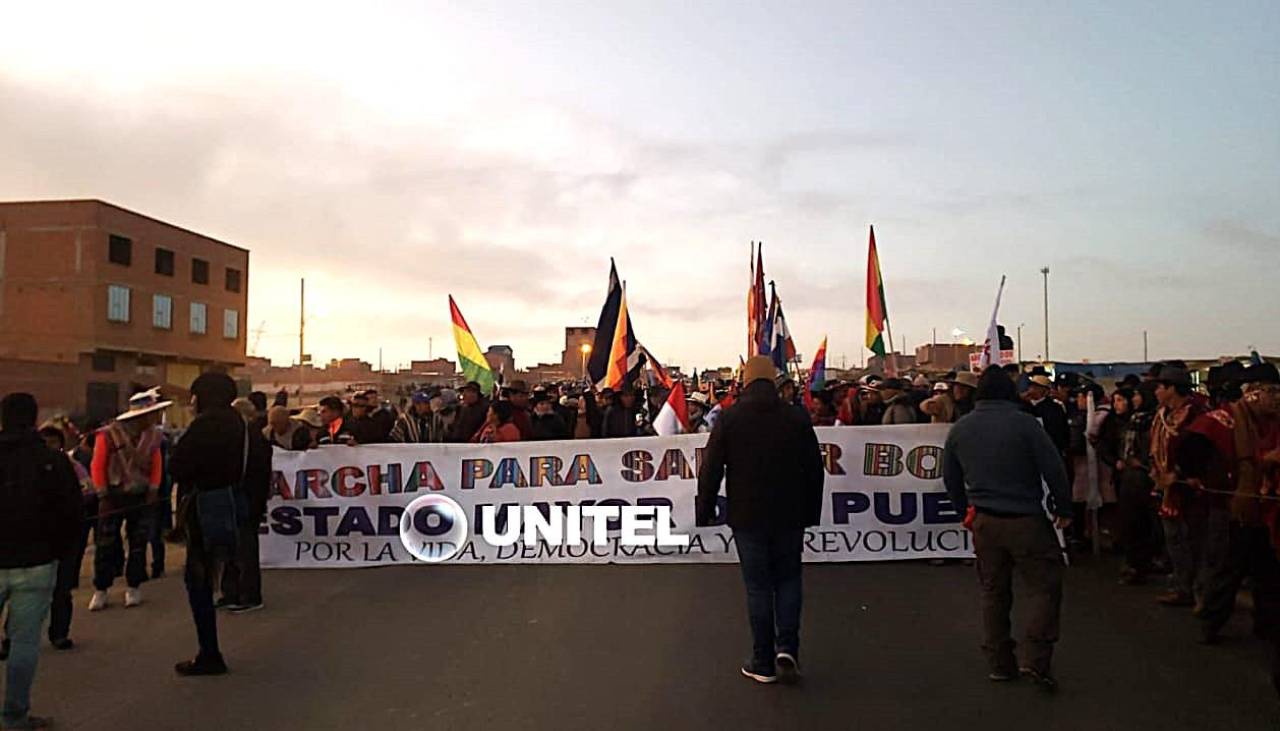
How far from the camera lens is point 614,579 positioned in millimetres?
9633

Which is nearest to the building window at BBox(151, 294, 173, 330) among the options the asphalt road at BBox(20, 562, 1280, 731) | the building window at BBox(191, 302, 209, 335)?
the building window at BBox(191, 302, 209, 335)

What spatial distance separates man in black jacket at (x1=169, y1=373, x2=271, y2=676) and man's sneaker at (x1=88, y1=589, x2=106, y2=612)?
214 centimetres

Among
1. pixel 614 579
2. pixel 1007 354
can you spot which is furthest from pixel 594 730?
pixel 1007 354

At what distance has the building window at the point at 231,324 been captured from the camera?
67375mm

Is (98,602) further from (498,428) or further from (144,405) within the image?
(498,428)

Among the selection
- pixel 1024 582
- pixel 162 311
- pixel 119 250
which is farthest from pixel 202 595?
pixel 162 311

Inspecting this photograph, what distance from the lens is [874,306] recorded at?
712 inches

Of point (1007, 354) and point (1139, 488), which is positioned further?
point (1007, 354)

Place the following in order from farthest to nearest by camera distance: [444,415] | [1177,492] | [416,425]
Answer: [444,415] < [416,425] < [1177,492]

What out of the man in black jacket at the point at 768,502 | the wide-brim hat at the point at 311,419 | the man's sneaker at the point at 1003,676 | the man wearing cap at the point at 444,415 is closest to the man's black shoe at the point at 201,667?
the man in black jacket at the point at 768,502

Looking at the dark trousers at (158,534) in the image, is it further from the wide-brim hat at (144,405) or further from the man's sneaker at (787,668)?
the man's sneaker at (787,668)

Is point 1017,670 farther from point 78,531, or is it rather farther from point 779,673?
point 78,531

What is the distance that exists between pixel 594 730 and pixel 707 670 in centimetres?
128

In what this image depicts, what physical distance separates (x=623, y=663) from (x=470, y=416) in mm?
6562
